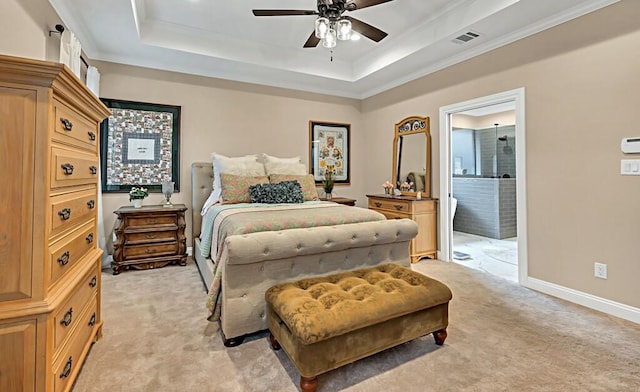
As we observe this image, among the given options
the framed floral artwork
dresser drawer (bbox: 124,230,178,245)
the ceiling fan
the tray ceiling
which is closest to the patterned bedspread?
dresser drawer (bbox: 124,230,178,245)

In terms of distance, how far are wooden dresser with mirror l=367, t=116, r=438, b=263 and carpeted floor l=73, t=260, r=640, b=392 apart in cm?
142

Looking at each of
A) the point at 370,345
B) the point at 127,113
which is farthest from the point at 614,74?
the point at 127,113

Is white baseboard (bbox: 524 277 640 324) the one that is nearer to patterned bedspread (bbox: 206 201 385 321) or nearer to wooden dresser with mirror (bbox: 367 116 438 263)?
wooden dresser with mirror (bbox: 367 116 438 263)

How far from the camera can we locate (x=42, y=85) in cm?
113

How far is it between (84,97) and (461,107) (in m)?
3.73

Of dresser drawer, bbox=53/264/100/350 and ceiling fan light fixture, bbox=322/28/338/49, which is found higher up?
ceiling fan light fixture, bbox=322/28/338/49

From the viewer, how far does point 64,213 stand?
4.41 feet

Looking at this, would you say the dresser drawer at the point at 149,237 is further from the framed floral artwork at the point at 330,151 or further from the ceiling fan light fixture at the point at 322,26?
the ceiling fan light fixture at the point at 322,26

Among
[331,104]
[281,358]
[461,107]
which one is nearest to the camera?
[281,358]

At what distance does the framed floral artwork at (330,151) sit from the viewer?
5074 millimetres

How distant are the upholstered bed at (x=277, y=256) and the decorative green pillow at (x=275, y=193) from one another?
2.48 feet

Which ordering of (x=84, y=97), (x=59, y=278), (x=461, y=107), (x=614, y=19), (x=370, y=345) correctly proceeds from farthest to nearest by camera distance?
(x=461, y=107), (x=614, y=19), (x=370, y=345), (x=84, y=97), (x=59, y=278)

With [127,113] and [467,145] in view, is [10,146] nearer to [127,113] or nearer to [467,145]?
[127,113]

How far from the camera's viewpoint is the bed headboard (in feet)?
13.3
